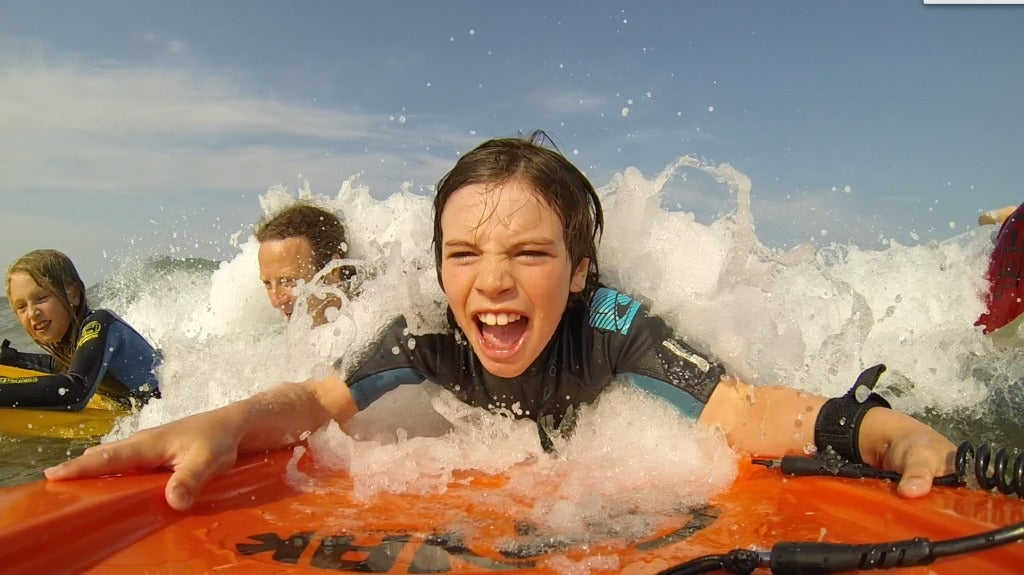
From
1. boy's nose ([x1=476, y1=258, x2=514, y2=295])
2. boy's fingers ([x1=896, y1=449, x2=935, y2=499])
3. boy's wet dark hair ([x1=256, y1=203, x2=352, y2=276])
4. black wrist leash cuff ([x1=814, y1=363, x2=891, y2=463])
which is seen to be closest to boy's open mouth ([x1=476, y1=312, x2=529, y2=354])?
boy's nose ([x1=476, y1=258, x2=514, y2=295])

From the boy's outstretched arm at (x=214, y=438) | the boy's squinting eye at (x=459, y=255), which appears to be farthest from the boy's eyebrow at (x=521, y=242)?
the boy's outstretched arm at (x=214, y=438)

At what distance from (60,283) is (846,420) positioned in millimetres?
4662

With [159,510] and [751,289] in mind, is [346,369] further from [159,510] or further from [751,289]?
[751,289]

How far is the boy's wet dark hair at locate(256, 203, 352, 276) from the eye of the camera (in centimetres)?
434

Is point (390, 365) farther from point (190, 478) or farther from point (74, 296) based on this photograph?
point (74, 296)

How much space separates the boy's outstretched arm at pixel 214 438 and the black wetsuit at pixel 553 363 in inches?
5.3

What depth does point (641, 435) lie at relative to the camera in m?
2.59

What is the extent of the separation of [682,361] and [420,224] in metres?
2.28

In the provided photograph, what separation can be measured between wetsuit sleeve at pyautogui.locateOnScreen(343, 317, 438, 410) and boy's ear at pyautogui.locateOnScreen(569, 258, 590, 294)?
1.73ft

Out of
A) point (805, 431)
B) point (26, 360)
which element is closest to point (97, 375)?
point (26, 360)

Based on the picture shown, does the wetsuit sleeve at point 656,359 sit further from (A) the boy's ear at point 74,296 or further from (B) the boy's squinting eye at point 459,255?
(A) the boy's ear at point 74,296

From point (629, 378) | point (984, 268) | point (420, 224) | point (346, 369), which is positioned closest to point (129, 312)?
point (420, 224)

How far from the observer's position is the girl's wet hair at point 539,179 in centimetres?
249

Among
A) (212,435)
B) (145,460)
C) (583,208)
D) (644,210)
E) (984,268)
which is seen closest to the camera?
(145,460)
